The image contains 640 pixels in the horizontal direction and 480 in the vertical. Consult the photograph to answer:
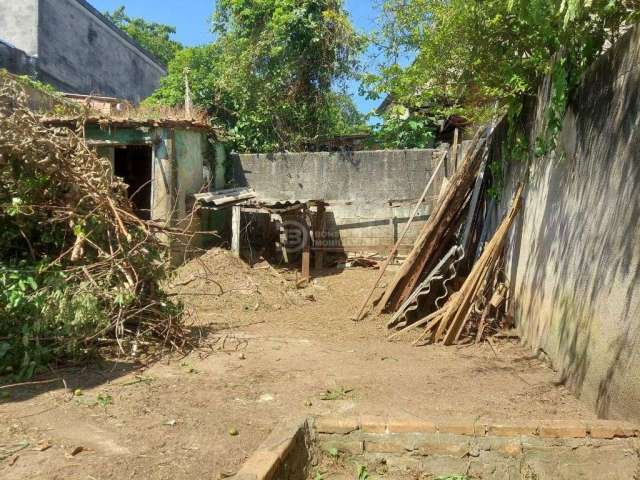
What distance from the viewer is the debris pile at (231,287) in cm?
788

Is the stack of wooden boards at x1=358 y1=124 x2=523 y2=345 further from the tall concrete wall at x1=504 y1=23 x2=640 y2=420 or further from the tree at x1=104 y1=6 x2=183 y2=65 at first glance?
the tree at x1=104 y1=6 x2=183 y2=65

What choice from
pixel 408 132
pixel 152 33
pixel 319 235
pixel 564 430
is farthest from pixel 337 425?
pixel 152 33

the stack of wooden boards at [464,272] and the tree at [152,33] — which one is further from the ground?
the tree at [152,33]

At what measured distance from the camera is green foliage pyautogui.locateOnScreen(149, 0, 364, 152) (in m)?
11.6

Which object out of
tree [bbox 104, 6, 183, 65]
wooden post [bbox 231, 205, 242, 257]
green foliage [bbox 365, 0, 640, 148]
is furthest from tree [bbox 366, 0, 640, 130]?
tree [bbox 104, 6, 183, 65]

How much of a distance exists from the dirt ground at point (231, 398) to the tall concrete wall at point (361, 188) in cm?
461

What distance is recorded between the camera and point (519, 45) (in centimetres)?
514

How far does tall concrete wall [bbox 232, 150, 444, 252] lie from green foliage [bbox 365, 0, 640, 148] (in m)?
2.80

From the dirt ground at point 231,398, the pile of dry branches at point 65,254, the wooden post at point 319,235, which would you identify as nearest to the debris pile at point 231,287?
the wooden post at point 319,235

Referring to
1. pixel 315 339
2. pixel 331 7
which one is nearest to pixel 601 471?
pixel 315 339

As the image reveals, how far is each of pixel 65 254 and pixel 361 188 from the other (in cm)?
693

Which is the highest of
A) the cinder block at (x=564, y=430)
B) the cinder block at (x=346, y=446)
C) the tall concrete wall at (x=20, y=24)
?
the tall concrete wall at (x=20, y=24)

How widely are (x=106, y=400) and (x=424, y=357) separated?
9.49ft

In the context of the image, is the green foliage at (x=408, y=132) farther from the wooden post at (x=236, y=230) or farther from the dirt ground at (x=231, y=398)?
the dirt ground at (x=231, y=398)
